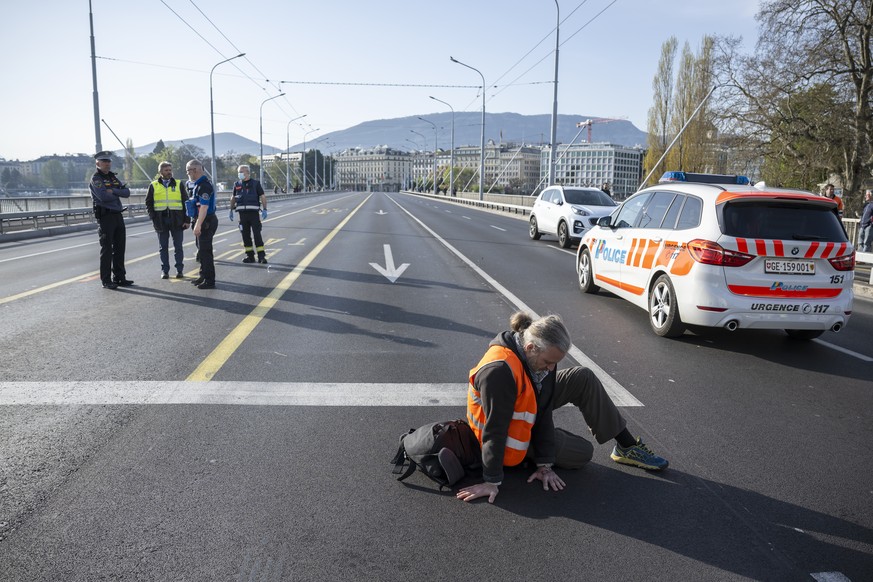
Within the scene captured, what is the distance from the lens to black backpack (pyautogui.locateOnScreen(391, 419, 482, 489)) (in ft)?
11.7

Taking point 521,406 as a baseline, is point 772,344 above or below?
below

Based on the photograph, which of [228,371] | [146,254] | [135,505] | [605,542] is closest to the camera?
[605,542]

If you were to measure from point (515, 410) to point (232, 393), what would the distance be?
2.52m

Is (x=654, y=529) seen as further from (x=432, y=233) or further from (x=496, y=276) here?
(x=432, y=233)

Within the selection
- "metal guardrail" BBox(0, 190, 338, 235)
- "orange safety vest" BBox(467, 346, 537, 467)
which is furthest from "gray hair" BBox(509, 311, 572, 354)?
"metal guardrail" BBox(0, 190, 338, 235)

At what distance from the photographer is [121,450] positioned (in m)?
3.91

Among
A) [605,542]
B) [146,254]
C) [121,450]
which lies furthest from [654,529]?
[146,254]

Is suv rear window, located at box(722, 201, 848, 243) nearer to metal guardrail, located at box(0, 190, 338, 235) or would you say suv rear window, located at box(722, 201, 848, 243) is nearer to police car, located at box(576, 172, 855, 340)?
police car, located at box(576, 172, 855, 340)

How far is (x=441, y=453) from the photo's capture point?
11.6 ft

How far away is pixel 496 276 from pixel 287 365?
6.57 meters

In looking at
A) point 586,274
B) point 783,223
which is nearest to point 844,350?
point 783,223

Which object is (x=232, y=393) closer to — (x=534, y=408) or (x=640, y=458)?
(x=534, y=408)

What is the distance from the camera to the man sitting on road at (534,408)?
3340 mm

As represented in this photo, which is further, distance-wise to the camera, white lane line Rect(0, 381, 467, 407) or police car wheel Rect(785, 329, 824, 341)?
police car wheel Rect(785, 329, 824, 341)
